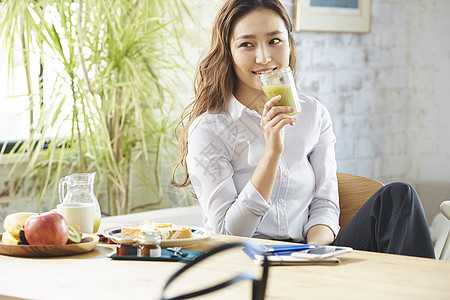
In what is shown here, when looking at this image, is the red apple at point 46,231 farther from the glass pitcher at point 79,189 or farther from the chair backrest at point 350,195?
the chair backrest at point 350,195

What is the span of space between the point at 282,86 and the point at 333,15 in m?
2.37

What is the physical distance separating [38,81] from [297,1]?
56.8 inches

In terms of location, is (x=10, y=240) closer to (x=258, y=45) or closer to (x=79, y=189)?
(x=79, y=189)

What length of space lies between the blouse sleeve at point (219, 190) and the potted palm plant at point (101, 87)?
1082 millimetres

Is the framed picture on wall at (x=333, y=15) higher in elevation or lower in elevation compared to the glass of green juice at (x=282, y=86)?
higher

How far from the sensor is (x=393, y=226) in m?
1.84

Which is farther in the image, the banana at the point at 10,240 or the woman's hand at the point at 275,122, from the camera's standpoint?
the woman's hand at the point at 275,122

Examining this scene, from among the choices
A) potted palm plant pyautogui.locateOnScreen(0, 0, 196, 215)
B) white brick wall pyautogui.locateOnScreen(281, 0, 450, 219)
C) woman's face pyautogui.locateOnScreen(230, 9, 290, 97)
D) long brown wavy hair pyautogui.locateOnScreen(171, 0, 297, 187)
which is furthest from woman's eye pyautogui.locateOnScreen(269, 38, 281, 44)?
white brick wall pyautogui.locateOnScreen(281, 0, 450, 219)

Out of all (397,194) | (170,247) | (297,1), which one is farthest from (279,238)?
(297,1)

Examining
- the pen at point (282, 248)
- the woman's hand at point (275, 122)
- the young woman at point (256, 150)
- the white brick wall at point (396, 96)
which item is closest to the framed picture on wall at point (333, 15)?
the white brick wall at point (396, 96)

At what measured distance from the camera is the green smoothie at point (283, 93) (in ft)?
6.09

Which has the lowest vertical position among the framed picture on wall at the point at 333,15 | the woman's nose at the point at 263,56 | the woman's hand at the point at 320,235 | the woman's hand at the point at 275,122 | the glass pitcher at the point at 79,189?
the woman's hand at the point at 320,235

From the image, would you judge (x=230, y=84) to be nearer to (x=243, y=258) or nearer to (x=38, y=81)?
(x=243, y=258)

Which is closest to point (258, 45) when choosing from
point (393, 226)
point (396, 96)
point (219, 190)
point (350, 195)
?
point (219, 190)
